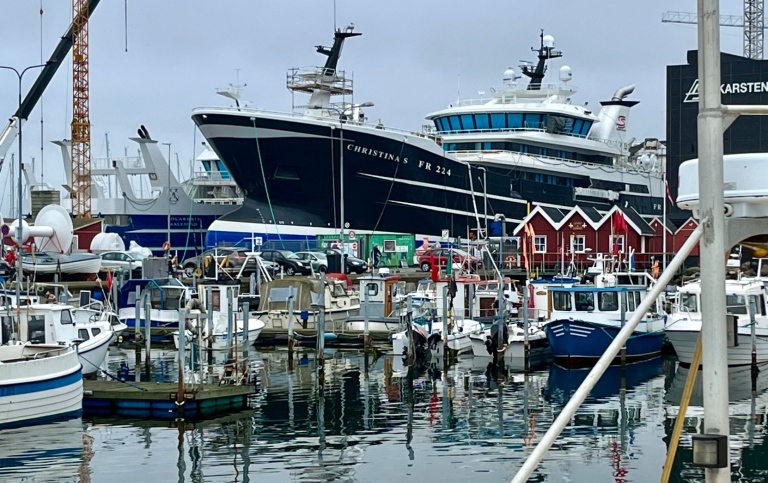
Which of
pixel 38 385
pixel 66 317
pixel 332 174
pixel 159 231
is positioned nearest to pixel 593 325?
pixel 66 317

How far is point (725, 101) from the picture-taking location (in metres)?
61.8

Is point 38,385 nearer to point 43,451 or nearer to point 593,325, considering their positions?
point 43,451

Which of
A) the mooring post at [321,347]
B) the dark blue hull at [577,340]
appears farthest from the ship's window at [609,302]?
the mooring post at [321,347]

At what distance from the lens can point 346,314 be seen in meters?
40.8

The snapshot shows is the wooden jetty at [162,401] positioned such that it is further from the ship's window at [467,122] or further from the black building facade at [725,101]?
the ship's window at [467,122]

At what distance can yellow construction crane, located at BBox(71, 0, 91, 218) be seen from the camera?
259 ft

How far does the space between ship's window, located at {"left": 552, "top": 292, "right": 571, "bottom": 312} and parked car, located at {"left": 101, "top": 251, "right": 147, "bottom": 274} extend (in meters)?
22.9

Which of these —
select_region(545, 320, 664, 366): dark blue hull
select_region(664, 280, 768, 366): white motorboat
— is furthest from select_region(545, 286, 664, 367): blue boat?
select_region(664, 280, 768, 366): white motorboat

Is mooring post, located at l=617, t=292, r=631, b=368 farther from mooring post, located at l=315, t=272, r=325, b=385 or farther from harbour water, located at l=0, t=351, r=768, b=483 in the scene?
mooring post, located at l=315, t=272, r=325, b=385

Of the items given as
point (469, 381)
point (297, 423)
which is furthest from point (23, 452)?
point (469, 381)

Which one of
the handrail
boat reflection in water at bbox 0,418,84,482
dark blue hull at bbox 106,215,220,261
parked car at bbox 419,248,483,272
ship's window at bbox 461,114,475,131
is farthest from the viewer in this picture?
ship's window at bbox 461,114,475,131

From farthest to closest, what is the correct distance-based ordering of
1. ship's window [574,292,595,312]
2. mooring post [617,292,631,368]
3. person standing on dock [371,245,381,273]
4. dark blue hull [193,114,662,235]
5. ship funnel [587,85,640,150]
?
ship funnel [587,85,640,150], dark blue hull [193,114,662,235], person standing on dock [371,245,381,273], ship's window [574,292,595,312], mooring post [617,292,631,368]

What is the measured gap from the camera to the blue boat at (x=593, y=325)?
32.5 metres

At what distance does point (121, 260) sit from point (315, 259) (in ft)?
29.6
